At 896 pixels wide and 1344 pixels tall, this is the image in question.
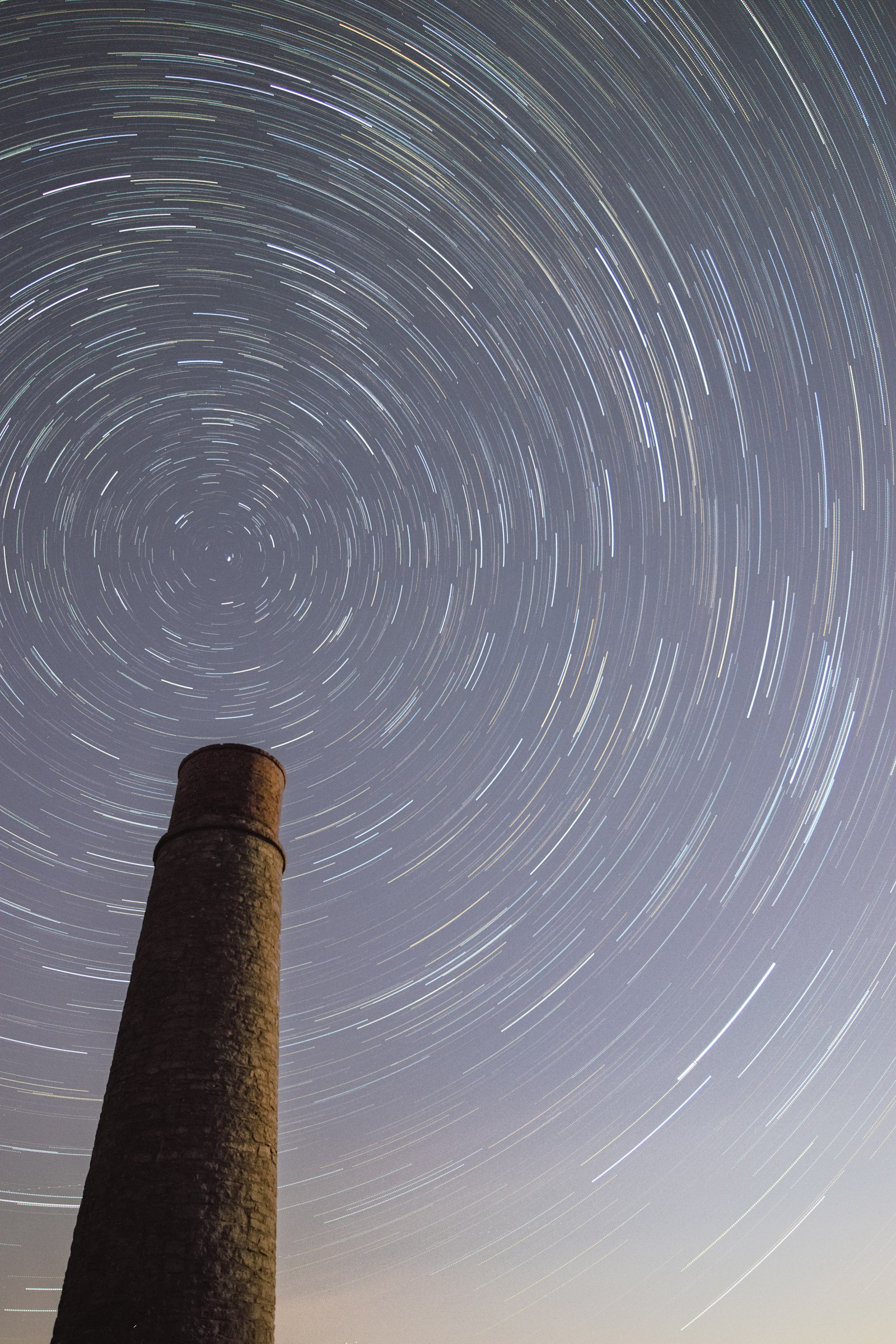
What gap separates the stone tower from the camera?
7309mm

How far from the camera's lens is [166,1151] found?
313 inches

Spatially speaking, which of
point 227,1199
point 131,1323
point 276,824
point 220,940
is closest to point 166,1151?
point 227,1199

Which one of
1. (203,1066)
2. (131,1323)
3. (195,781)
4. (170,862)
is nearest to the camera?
(131,1323)

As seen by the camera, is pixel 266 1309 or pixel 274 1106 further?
pixel 274 1106

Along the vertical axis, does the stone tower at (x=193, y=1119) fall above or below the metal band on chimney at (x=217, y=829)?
below

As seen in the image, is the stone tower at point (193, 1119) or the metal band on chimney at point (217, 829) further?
the metal band on chimney at point (217, 829)

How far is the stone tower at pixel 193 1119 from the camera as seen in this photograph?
288 inches

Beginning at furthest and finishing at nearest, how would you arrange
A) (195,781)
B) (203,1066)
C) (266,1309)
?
(195,781), (203,1066), (266,1309)

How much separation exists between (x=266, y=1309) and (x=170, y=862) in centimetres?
498

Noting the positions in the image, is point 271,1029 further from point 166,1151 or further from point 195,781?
point 195,781

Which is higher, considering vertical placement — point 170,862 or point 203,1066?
point 170,862

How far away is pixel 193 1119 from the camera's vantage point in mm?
8203

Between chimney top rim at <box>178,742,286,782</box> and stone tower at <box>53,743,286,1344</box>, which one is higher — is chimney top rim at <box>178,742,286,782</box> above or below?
above

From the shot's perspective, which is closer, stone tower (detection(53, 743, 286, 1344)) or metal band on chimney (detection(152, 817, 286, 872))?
stone tower (detection(53, 743, 286, 1344))
